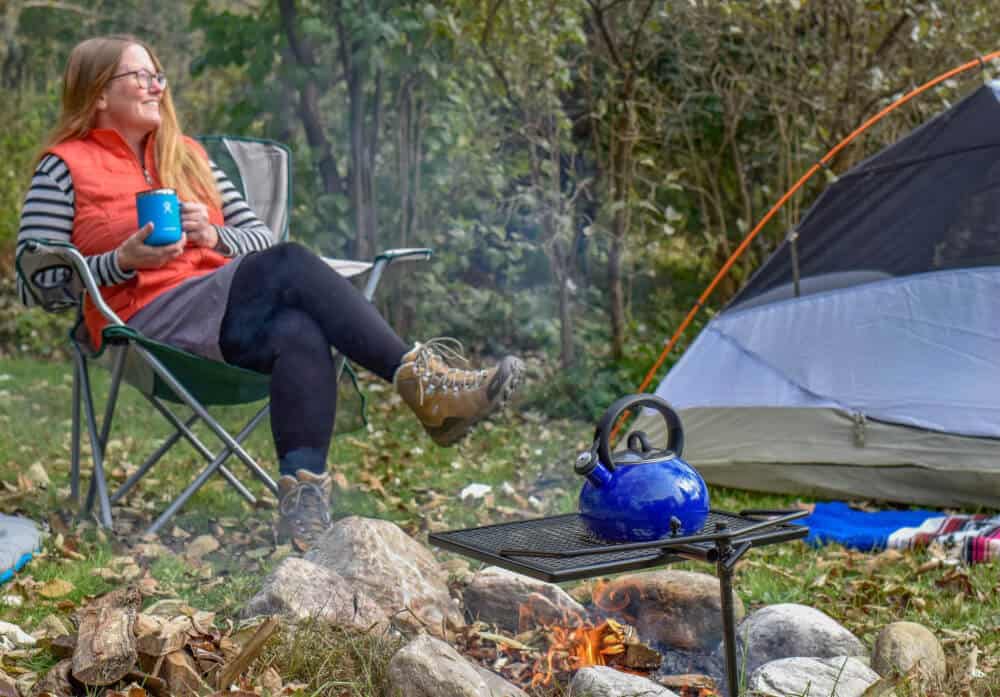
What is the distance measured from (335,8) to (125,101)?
6.08ft

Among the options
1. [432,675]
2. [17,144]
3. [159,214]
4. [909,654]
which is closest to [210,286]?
[159,214]

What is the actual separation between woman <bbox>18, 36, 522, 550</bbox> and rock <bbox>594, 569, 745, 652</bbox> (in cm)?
46

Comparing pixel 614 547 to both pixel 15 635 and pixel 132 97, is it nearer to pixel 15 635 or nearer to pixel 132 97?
pixel 15 635

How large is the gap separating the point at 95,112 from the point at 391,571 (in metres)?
1.32

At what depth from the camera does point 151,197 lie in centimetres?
232

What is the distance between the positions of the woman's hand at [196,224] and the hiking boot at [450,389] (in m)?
0.56

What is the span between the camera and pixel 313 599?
1.76 m

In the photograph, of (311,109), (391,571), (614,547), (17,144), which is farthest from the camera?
(17,144)

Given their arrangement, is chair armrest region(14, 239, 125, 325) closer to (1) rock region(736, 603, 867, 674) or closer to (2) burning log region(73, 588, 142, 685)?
(2) burning log region(73, 588, 142, 685)

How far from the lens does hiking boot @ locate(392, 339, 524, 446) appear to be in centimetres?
223

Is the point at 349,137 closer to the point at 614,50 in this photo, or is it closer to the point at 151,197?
the point at 614,50

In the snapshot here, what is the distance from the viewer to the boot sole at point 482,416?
7.29ft

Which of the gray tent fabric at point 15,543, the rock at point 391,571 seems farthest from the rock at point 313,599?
the gray tent fabric at point 15,543

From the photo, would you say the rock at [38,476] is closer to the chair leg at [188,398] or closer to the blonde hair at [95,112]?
the chair leg at [188,398]
